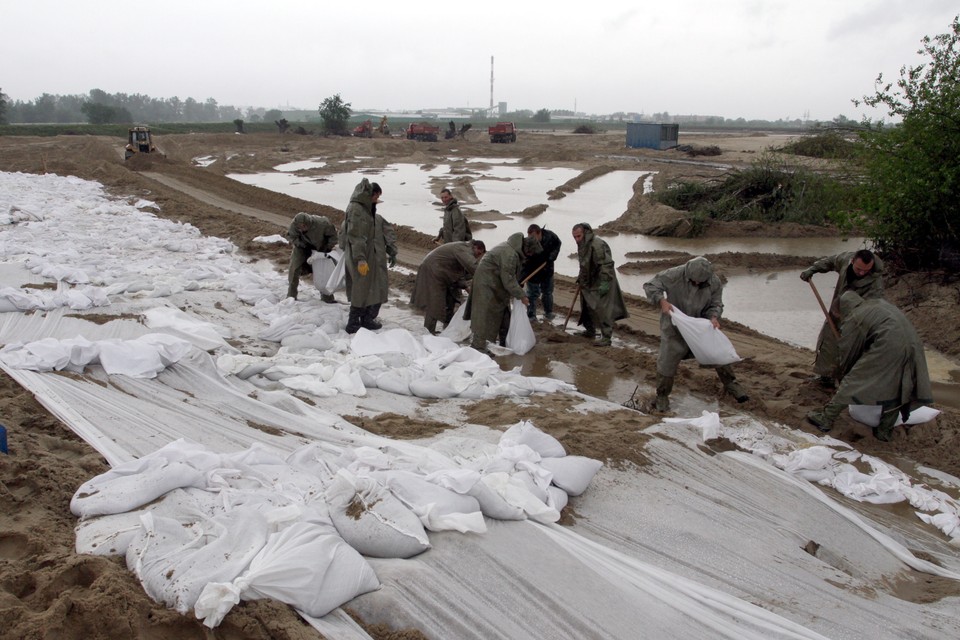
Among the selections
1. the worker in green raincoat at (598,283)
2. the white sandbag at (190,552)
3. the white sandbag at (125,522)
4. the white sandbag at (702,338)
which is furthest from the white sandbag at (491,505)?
the worker in green raincoat at (598,283)

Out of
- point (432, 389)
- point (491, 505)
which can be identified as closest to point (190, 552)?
point (491, 505)

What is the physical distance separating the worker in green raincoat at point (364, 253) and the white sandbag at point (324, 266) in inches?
24.8

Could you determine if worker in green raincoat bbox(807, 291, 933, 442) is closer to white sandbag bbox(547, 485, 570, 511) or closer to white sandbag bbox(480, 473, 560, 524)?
white sandbag bbox(547, 485, 570, 511)

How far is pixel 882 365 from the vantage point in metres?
4.47

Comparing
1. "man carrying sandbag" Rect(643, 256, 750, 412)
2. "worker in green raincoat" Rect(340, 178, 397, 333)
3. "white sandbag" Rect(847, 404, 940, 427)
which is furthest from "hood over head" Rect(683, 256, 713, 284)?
"worker in green raincoat" Rect(340, 178, 397, 333)

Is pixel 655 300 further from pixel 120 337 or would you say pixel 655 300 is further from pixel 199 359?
pixel 120 337

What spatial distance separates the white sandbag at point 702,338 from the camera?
497 centimetres

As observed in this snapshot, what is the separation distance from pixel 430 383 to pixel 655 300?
1.75 metres

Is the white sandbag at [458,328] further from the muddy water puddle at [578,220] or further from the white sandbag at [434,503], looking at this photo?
the white sandbag at [434,503]

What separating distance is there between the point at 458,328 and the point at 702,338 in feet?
8.17

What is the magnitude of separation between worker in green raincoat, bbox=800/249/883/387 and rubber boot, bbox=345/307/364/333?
389cm

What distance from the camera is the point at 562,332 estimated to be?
7.07 meters

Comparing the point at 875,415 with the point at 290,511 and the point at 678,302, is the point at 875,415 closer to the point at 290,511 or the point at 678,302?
the point at 678,302

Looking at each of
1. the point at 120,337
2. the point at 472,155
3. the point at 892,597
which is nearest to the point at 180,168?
the point at 472,155
